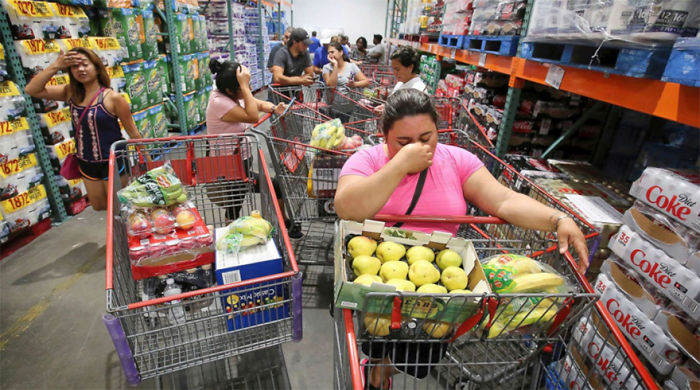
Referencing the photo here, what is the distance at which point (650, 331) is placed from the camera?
5.53ft

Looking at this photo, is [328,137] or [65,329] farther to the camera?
[328,137]

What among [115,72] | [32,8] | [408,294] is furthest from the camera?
[115,72]

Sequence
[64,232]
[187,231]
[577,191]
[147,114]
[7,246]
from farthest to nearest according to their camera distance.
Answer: [147,114], [64,232], [7,246], [577,191], [187,231]

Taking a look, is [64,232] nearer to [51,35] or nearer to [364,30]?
[51,35]

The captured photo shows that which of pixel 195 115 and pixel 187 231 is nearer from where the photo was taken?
pixel 187 231

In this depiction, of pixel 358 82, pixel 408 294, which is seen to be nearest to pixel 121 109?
pixel 408 294

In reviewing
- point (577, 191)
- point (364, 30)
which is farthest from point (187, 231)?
point (364, 30)

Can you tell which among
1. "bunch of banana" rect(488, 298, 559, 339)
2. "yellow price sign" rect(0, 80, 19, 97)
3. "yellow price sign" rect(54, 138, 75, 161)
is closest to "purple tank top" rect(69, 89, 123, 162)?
"yellow price sign" rect(0, 80, 19, 97)

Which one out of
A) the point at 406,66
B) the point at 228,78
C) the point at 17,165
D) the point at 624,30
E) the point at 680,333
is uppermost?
the point at 624,30

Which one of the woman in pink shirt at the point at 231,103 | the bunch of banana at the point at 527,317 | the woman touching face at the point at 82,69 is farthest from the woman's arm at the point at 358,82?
the bunch of banana at the point at 527,317

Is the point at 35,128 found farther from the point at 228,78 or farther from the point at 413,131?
the point at 413,131

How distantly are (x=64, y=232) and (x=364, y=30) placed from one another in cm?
2079

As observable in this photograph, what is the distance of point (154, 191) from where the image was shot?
194 cm

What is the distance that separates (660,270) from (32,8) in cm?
497
